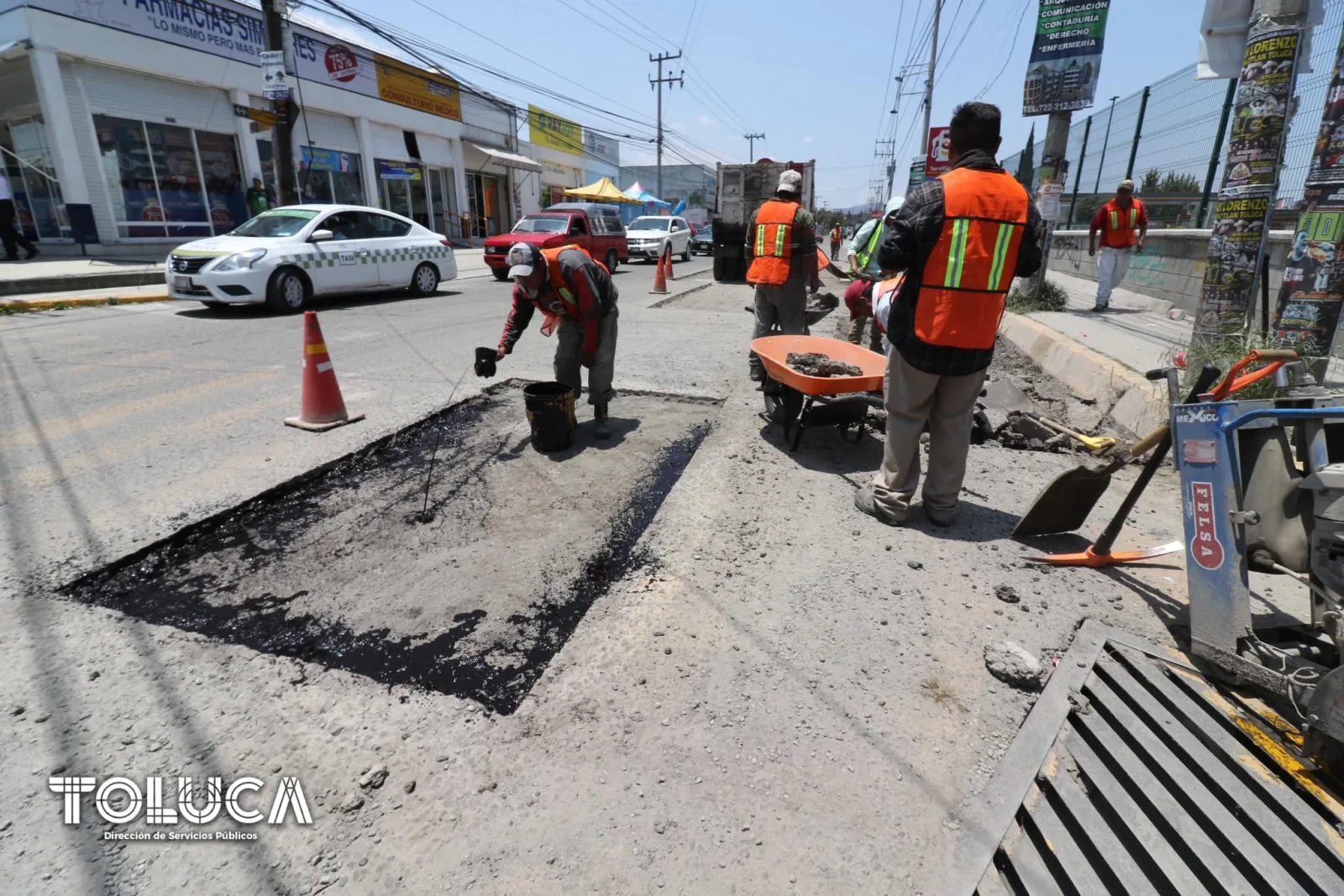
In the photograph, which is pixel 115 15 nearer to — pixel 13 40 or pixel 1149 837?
pixel 13 40

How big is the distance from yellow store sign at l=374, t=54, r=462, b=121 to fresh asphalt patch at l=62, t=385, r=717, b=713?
2345 centimetres

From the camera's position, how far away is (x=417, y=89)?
24.8m

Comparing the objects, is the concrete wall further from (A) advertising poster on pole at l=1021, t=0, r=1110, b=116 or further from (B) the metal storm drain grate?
(B) the metal storm drain grate

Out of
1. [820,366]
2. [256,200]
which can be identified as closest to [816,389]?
[820,366]

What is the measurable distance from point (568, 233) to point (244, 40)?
10357 millimetres

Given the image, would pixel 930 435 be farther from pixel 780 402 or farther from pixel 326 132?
pixel 326 132

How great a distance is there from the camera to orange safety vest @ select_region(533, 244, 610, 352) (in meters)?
4.69

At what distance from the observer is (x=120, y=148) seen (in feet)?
50.2

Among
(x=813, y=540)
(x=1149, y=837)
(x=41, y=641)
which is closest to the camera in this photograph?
(x=1149, y=837)

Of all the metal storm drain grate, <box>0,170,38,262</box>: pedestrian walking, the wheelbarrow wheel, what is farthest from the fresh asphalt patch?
<box>0,170,38,262</box>: pedestrian walking

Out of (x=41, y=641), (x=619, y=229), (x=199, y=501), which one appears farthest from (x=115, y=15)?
(x=41, y=641)

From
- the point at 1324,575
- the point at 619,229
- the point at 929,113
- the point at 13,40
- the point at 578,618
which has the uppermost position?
the point at 929,113

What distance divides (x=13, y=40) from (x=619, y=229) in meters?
13.4

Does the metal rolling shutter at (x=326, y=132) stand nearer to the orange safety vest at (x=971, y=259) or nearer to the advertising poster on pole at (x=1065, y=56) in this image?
the advertising poster on pole at (x=1065, y=56)
